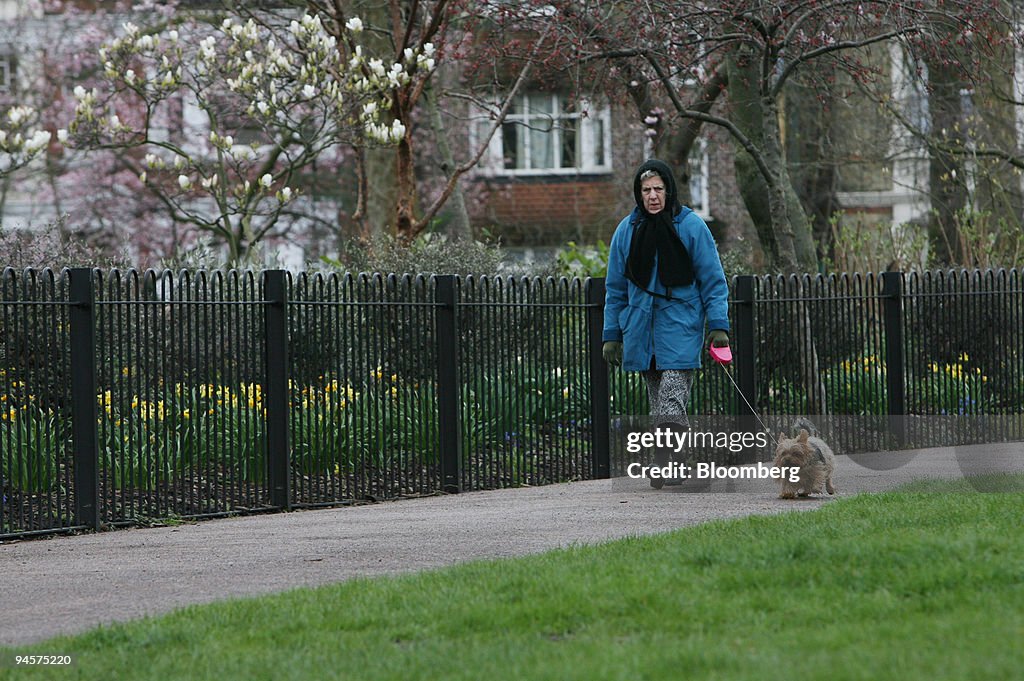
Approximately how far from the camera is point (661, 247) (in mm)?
9438

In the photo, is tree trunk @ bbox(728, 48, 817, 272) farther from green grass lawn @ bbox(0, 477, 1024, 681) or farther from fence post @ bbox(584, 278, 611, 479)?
green grass lawn @ bbox(0, 477, 1024, 681)

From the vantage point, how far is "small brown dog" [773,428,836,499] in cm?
873

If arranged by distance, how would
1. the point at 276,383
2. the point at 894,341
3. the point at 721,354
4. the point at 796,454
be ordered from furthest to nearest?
the point at 894,341, the point at 276,383, the point at 721,354, the point at 796,454

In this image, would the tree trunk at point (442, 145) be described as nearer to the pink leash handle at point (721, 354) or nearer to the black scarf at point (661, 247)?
the black scarf at point (661, 247)

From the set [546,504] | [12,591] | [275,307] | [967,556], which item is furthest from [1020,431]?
[12,591]

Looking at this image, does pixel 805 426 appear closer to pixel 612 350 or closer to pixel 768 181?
pixel 612 350

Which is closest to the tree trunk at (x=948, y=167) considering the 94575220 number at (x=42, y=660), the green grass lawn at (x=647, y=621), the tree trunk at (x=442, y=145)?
the tree trunk at (x=442, y=145)

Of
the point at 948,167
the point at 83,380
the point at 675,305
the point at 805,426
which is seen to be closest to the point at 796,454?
the point at 805,426

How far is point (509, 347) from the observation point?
11164 millimetres

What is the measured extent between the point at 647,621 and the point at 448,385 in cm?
568

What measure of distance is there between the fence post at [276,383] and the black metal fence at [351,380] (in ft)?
0.04

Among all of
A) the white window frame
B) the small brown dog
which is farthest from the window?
the small brown dog

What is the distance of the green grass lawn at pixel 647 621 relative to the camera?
14.7ft

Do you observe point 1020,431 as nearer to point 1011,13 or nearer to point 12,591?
point 1011,13
